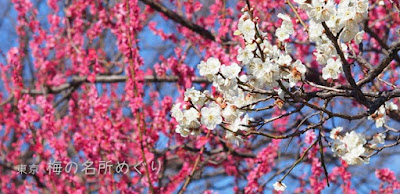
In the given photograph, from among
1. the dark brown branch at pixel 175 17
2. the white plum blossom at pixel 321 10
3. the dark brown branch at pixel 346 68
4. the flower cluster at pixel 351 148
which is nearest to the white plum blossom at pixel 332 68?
the dark brown branch at pixel 346 68

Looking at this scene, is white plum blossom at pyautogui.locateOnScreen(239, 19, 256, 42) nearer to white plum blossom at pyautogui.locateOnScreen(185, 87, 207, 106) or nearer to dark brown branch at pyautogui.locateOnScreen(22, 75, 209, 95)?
white plum blossom at pyautogui.locateOnScreen(185, 87, 207, 106)

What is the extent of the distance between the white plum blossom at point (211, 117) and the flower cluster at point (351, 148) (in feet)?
2.40

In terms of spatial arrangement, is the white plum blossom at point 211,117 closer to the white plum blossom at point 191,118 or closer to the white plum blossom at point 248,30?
the white plum blossom at point 191,118

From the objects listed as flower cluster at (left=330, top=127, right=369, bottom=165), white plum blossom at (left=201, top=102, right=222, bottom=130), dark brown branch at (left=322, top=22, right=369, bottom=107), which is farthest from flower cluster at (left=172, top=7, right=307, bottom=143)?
flower cluster at (left=330, top=127, right=369, bottom=165)

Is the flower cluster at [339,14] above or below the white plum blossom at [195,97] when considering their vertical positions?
above

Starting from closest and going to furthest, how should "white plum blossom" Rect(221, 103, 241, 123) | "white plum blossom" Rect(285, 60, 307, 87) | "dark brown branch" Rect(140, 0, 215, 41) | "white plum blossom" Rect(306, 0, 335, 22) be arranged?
"white plum blossom" Rect(306, 0, 335, 22), "white plum blossom" Rect(285, 60, 307, 87), "white plum blossom" Rect(221, 103, 241, 123), "dark brown branch" Rect(140, 0, 215, 41)

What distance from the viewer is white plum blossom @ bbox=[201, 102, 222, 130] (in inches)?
86.3

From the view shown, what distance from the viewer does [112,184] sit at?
4.42m

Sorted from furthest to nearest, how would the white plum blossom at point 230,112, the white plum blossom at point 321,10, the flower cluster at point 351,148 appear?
the flower cluster at point 351,148 < the white plum blossom at point 230,112 < the white plum blossom at point 321,10

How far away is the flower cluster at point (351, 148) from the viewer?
2.54 meters

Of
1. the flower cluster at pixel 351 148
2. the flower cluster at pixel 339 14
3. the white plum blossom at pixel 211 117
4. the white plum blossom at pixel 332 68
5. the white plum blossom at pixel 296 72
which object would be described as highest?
the flower cluster at pixel 339 14

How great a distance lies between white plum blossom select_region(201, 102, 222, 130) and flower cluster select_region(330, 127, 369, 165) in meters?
0.73

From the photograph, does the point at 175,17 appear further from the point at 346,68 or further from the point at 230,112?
the point at 346,68

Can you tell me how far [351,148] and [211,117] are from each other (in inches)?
31.1
